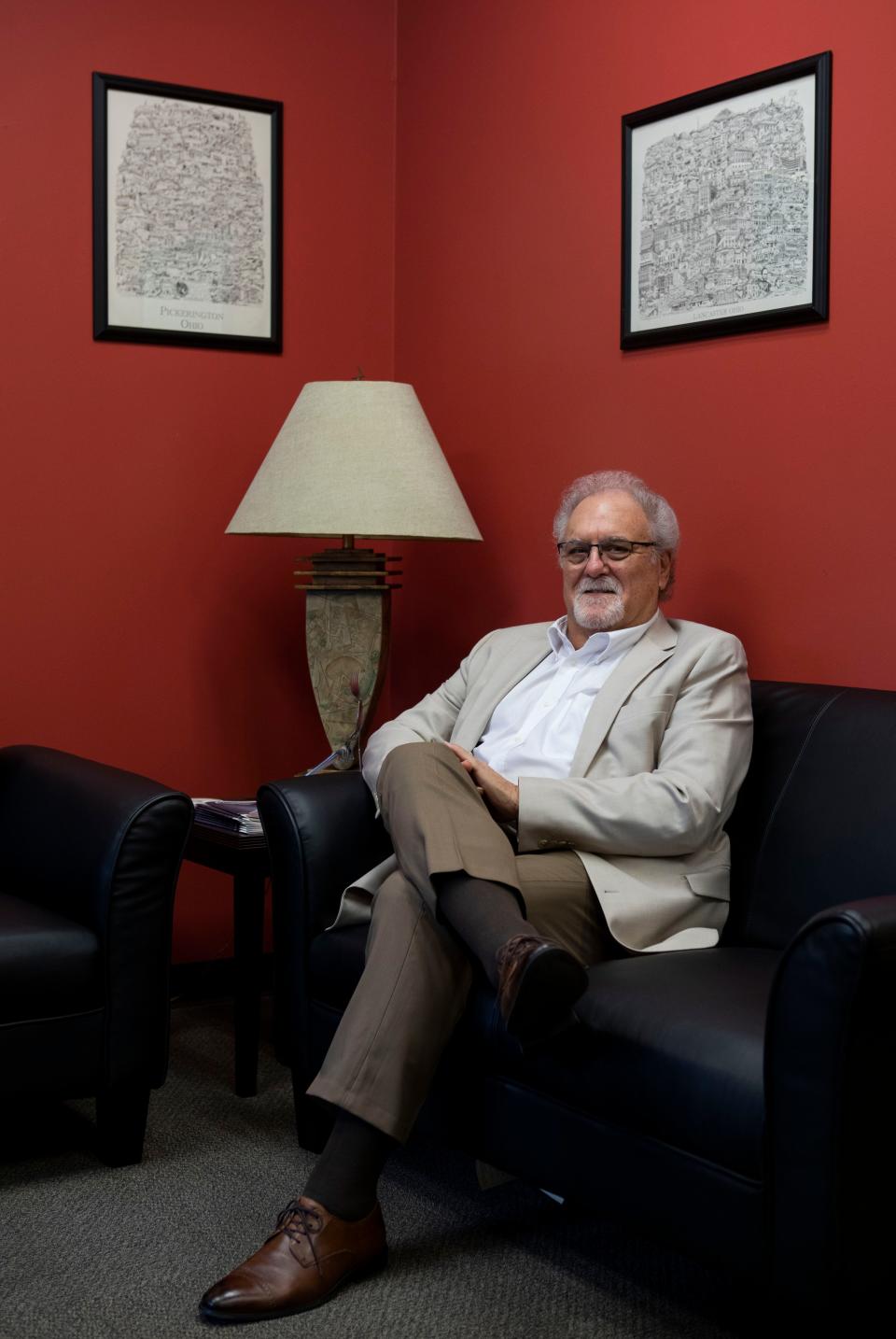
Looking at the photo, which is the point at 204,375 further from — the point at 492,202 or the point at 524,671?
the point at 524,671

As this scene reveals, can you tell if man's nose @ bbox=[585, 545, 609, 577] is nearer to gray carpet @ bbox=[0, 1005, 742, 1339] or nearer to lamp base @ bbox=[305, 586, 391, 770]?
lamp base @ bbox=[305, 586, 391, 770]

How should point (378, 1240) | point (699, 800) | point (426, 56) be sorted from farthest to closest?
point (426, 56)
point (699, 800)
point (378, 1240)

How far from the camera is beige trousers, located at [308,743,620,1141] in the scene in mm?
2059

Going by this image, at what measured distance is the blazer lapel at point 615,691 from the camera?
2506mm

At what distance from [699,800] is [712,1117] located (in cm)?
67

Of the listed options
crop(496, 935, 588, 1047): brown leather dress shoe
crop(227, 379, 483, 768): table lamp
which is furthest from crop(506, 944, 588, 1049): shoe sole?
crop(227, 379, 483, 768): table lamp

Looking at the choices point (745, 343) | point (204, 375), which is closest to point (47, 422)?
point (204, 375)

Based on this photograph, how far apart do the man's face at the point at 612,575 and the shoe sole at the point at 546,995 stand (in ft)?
3.07

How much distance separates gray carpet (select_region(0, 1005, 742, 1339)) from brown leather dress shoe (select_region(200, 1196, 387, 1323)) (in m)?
0.02

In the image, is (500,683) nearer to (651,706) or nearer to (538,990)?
(651,706)

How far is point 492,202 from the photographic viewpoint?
11.6 ft

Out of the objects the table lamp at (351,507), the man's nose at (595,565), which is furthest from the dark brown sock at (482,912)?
the table lamp at (351,507)

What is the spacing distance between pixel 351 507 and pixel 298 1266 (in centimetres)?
159

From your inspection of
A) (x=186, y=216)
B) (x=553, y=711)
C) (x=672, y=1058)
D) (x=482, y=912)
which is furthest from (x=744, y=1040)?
(x=186, y=216)
